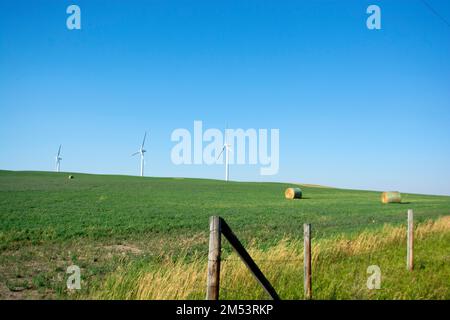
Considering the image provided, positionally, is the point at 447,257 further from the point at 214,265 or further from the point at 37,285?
the point at 37,285

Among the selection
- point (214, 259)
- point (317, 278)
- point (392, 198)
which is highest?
point (214, 259)

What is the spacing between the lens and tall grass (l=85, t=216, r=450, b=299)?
804 cm

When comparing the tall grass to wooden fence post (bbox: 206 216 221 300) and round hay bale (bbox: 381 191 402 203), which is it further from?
round hay bale (bbox: 381 191 402 203)

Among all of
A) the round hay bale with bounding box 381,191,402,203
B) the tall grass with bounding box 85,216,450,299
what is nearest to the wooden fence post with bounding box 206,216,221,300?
the tall grass with bounding box 85,216,450,299

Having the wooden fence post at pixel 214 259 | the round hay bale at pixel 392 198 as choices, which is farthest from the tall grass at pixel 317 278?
the round hay bale at pixel 392 198

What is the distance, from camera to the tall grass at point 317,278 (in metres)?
8.04

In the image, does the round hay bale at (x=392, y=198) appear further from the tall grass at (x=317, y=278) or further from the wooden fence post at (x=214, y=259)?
the wooden fence post at (x=214, y=259)

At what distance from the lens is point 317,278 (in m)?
9.38

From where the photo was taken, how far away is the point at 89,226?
1995cm

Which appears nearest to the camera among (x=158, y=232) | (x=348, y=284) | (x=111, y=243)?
(x=348, y=284)

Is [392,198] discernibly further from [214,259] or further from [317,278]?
[214,259]

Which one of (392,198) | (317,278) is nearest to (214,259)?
(317,278)
